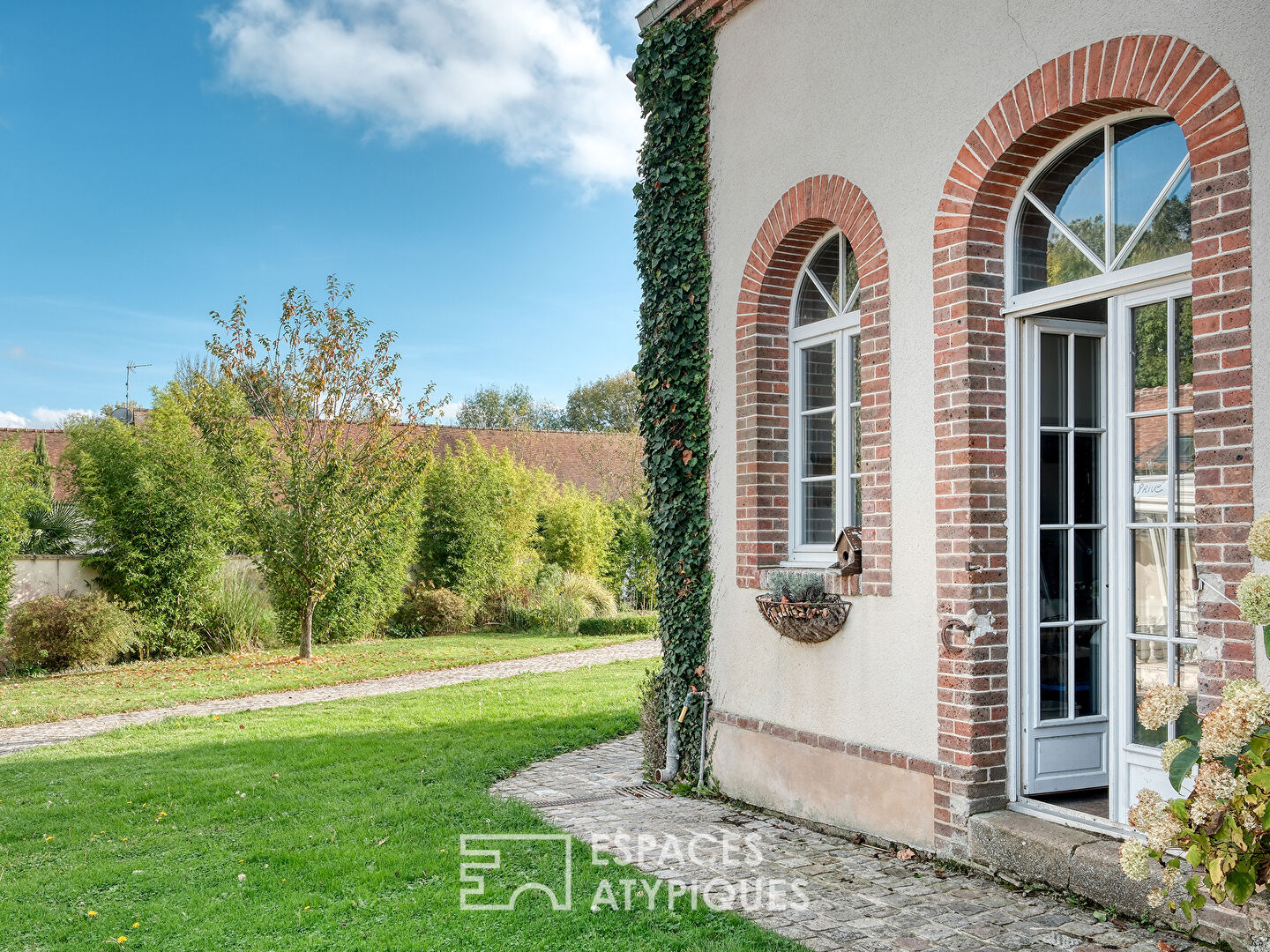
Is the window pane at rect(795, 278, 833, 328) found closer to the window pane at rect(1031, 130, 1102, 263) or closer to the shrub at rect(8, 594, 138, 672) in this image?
the window pane at rect(1031, 130, 1102, 263)

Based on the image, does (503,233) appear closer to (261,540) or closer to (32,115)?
(32,115)

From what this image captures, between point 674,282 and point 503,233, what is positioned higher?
point 503,233

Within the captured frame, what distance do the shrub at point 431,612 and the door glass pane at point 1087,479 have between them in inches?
588

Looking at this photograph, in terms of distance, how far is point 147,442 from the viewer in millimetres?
14594

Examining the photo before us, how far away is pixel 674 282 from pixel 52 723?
8.17m

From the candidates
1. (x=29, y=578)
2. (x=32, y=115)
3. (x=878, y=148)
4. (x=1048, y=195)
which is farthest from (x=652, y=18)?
(x=32, y=115)

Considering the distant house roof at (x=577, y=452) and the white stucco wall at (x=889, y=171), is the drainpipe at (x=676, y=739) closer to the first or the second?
the white stucco wall at (x=889, y=171)

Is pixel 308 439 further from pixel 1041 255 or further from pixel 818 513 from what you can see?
pixel 1041 255

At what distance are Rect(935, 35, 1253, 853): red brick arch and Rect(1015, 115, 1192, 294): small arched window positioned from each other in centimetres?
12

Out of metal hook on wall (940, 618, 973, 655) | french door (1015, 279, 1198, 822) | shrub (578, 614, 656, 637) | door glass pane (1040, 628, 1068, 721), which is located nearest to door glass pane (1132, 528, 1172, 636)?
french door (1015, 279, 1198, 822)

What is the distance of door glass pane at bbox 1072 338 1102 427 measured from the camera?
15.6 feet

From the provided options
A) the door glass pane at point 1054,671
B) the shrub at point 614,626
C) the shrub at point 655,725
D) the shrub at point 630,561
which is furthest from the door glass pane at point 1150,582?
the shrub at point 630,561

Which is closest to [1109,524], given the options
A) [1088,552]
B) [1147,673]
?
[1088,552]

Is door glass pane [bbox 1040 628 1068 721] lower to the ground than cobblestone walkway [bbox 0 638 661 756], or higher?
higher
